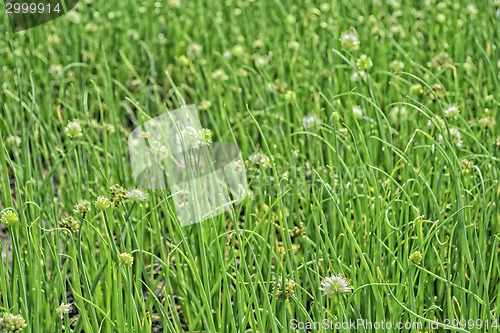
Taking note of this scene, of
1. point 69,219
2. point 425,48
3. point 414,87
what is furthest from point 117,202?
point 425,48

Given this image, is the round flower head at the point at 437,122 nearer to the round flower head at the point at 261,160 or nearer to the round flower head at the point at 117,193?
the round flower head at the point at 261,160

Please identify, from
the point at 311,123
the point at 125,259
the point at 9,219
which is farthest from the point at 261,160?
the point at 9,219

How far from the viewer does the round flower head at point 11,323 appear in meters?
1.22

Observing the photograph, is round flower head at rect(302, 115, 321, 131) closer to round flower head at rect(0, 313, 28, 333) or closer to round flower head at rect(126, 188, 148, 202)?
round flower head at rect(126, 188, 148, 202)

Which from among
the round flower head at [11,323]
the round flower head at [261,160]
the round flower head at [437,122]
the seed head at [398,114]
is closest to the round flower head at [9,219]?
the round flower head at [11,323]

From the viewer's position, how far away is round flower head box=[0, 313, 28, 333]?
1222mm

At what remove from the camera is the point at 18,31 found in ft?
9.87

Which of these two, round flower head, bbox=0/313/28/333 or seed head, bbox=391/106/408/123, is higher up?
seed head, bbox=391/106/408/123

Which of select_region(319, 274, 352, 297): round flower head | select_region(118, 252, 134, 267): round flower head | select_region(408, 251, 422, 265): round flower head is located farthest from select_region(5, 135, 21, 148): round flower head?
select_region(408, 251, 422, 265): round flower head

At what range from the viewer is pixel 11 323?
4.01 feet

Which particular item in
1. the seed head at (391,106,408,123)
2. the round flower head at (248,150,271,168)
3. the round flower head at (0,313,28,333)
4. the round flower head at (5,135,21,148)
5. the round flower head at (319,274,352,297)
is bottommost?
the round flower head at (319,274,352,297)

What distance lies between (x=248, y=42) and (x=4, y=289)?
199cm

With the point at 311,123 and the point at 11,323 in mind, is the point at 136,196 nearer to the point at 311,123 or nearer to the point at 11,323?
the point at 11,323

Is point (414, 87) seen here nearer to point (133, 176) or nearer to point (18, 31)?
point (133, 176)
